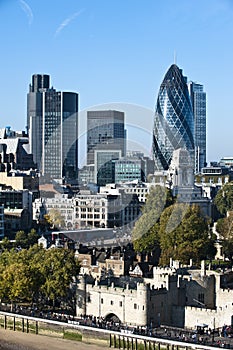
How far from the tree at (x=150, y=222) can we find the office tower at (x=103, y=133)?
673cm

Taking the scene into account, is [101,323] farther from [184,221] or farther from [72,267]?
[184,221]

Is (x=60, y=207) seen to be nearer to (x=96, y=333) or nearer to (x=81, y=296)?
(x=81, y=296)

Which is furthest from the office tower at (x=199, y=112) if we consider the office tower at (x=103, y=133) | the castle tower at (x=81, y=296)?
the castle tower at (x=81, y=296)

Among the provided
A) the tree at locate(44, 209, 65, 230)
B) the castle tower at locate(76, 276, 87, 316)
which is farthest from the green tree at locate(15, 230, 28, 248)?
the castle tower at locate(76, 276, 87, 316)

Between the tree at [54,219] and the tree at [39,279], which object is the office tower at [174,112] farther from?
the tree at [39,279]

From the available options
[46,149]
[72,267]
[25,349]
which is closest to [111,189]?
[72,267]

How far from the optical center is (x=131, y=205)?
130 ft

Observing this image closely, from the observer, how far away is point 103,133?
49.7 meters

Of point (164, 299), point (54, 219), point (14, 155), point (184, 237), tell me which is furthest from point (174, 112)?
point (164, 299)

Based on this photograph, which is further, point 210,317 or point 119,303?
point 119,303

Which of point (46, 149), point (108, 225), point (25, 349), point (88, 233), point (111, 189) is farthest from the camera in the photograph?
point (46, 149)

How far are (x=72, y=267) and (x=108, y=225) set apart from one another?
18.8 meters

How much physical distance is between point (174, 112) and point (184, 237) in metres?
39.7

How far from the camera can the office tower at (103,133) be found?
141 feet
